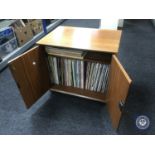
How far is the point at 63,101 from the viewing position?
1504 millimetres

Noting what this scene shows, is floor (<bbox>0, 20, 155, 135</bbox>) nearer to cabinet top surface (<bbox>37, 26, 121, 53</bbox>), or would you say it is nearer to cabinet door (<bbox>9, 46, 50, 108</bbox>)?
cabinet door (<bbox>9, 46, 50, 108</bbox>)

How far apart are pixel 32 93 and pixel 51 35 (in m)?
0.55

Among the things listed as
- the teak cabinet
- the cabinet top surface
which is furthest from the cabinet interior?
the cabinet top surface

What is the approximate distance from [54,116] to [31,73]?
46 cm

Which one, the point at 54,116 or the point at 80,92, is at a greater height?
the point at 80,92

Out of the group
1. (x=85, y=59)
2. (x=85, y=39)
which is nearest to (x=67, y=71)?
(x=85, y=59)

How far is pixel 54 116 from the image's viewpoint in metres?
1.36

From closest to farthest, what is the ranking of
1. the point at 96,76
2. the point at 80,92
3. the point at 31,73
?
the point at 31,73
the point at 96,76
the point at 80,92

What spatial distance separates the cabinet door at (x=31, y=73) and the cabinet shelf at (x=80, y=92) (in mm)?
143

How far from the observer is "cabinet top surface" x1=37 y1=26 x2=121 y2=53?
114cm

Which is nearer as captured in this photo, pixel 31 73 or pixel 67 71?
pixel 31 73

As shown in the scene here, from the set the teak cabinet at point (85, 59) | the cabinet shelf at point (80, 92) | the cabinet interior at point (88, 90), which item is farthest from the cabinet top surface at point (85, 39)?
the cabinet shelf at point (80, 92)

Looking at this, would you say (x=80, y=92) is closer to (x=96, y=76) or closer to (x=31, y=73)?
(x=96, y=76)

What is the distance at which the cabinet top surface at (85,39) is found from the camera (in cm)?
114
